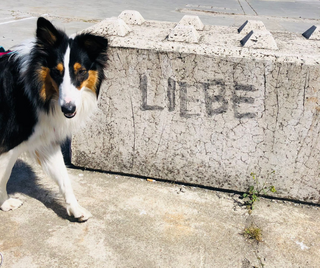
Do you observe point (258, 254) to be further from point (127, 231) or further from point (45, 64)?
point (45, 64)

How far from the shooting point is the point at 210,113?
10.1ft

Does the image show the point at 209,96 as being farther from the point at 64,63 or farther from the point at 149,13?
the point at 149,13

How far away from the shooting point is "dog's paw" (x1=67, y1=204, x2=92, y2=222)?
2.82 m

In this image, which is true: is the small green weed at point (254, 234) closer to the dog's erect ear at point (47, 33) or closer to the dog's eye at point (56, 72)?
A: the dog's eye at point (56, 72)

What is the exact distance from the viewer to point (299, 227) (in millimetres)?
2971

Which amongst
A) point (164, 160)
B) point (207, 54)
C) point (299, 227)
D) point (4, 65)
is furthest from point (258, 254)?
point (4, 65)

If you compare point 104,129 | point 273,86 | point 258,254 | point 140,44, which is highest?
point 140,44

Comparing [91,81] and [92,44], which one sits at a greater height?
[92,44]

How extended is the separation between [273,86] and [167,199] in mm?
1467

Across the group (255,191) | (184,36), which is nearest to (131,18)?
(184,36)

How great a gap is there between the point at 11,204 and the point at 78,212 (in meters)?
0.67

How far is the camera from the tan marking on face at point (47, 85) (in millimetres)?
2371

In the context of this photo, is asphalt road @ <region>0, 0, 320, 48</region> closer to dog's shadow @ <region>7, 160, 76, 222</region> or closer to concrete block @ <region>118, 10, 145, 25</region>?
concrete block @ <region>118, 10, 145, 25</region>

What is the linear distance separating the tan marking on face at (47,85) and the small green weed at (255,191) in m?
2.01
